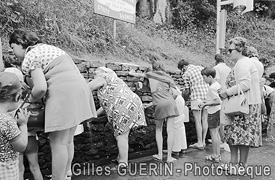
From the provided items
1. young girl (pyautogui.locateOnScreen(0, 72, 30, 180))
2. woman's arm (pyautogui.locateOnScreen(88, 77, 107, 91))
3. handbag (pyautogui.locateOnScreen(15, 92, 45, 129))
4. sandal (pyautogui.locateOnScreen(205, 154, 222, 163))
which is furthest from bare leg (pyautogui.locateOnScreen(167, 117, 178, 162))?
young girl (pyautogui.locateOnScreen(0, 72, 30, 180))

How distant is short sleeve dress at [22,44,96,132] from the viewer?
3.05 meters

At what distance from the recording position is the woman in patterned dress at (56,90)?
304cm

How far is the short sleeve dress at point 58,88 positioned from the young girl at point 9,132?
1.45 feet

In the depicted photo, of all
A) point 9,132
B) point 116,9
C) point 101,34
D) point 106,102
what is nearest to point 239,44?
point 106,102

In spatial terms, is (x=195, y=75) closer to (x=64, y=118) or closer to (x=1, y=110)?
(x=64, y=118)

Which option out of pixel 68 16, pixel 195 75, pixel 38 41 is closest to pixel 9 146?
pixel 38 41

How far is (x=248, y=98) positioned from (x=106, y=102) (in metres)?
1.88

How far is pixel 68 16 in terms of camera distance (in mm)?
7594

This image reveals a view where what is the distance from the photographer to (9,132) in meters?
2.49

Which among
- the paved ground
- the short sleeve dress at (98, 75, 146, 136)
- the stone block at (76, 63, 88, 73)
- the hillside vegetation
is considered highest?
the hillside vegetation

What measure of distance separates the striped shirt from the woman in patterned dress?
330 centimetres

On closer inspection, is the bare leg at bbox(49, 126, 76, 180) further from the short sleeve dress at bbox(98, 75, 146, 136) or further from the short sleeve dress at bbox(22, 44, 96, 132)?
the short sleeve dress at bbox(98, 75, 146, 136)

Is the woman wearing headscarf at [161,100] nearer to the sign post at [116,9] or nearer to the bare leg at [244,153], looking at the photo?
the bare leg at [244,153]

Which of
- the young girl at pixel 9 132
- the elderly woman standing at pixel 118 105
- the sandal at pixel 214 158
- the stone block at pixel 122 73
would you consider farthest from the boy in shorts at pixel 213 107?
the young girl at pixel 9 132
